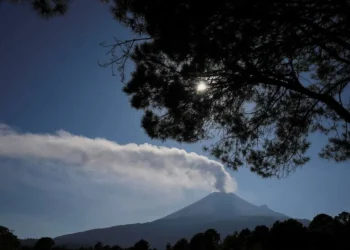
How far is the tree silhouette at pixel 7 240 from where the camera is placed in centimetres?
894

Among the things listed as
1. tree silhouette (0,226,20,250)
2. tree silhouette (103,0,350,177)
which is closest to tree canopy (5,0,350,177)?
tree silhouette (103,0,350,177)

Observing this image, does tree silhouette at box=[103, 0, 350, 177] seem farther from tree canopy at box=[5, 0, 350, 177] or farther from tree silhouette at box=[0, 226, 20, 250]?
tree silhouette at box=[0, 226, 20, 250]

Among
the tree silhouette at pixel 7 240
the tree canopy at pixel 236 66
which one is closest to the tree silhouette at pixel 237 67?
the tree canopy at pixel 236 66

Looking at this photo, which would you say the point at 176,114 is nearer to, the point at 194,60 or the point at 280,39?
the point at 194,60

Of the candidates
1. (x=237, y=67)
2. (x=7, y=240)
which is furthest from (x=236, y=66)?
(x=7, y=240)

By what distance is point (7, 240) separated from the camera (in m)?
9.12

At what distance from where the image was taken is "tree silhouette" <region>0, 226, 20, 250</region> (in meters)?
8.94

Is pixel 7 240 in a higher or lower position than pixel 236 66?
lower

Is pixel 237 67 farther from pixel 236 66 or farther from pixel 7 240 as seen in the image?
pixel 7 240

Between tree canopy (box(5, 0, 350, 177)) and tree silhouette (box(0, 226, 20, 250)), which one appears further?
tree silhouette (box(0, 226, 20, 250))

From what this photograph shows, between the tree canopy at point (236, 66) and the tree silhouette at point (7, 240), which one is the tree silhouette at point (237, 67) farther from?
the tree silhouette at point (7, 240)

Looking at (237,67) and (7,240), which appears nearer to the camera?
→ (237,67)

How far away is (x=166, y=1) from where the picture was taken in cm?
409

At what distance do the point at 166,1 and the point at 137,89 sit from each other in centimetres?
180
